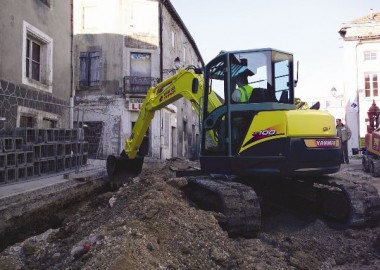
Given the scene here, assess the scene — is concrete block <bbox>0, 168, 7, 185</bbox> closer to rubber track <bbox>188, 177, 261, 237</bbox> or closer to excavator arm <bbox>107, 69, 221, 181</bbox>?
excavator arm <bbox>107, 69, 221, 181</bbox>

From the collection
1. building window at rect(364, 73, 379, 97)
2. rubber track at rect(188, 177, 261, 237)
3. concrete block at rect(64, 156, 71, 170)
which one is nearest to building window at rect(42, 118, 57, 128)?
concrete block at rect(64, 156, 71, 170)

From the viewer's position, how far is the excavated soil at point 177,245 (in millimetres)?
3324

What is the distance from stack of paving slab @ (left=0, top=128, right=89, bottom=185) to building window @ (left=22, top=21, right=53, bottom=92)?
157 centimetres

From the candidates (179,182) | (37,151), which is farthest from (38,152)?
(179,182)

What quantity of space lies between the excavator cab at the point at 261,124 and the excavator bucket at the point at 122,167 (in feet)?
10.6

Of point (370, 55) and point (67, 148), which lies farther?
point (370, 55)

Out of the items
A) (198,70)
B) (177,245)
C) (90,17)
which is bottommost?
(177,245)

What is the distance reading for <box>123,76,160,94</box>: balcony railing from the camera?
69.3 feet

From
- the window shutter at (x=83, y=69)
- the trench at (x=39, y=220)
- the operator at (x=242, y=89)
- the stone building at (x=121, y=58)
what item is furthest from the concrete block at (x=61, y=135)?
the window shutter at (x=83, y=69)

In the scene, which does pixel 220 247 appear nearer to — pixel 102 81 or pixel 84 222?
pixel 84 222

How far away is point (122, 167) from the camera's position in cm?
851

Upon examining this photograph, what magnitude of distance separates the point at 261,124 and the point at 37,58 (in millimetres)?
8928

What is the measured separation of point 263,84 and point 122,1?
18.1 m

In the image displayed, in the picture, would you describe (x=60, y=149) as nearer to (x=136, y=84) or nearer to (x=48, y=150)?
(x=48, y=150)
